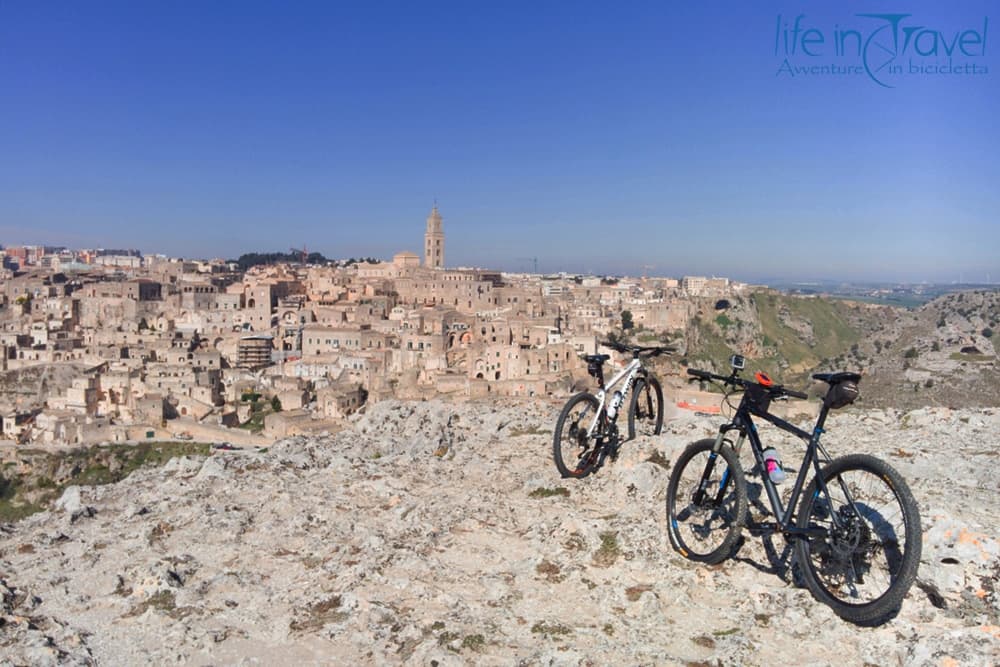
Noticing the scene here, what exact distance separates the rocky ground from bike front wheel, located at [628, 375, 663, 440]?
0.32 meters

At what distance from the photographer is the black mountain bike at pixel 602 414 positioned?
26.9ft

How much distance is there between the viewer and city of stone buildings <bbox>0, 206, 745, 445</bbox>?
38031 millimetres

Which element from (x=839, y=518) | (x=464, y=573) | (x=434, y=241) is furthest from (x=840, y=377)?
(x=434, y=241)

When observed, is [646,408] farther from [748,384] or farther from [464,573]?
[464,573]

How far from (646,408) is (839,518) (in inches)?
166

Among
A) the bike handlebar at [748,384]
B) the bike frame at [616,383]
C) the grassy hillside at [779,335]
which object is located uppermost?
the bike handlebar at [748,384]

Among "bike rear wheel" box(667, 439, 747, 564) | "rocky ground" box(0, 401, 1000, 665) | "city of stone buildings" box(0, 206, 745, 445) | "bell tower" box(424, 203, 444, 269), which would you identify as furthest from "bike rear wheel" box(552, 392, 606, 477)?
"bell tower" box(424, 203, 444, 269)

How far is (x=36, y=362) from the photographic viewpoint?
5203 centimetres

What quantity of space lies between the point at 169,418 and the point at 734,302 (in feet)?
215

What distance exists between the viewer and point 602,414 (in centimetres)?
820

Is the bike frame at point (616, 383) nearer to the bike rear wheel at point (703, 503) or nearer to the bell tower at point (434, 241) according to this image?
the bike rear wheel at point (703, 503)

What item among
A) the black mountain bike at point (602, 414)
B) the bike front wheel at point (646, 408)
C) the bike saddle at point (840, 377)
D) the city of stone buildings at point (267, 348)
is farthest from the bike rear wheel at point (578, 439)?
the city of stone buildings at point (267, 348)

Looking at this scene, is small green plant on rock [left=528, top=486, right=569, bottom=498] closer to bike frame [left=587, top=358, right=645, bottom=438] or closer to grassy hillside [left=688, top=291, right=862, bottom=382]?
bike frame [left=587, top=358, right=645, bottom=438]

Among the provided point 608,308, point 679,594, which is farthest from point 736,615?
point 608,308
